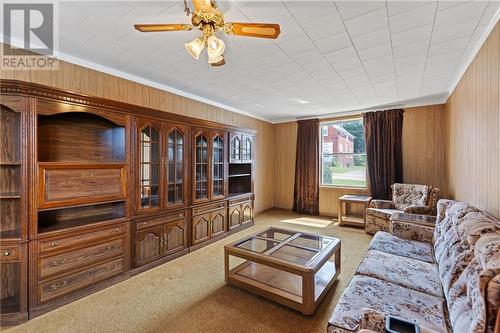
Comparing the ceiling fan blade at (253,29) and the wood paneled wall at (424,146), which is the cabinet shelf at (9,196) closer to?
the ceiling fan blade at (253,29)

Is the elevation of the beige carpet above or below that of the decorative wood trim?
below

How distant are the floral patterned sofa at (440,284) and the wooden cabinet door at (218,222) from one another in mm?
2426

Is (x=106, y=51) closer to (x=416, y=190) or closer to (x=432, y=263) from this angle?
(x=432, y=263)

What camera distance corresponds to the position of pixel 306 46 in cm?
237

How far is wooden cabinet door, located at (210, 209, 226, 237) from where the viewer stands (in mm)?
3859

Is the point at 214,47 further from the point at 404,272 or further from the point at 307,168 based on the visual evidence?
the point at 307,168

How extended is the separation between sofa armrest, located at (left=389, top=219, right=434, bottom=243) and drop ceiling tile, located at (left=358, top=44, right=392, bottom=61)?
1.99 metres

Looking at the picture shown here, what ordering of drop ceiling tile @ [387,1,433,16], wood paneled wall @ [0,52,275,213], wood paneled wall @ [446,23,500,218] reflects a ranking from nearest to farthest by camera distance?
drop ceiling tile @ [387,1,433,16] < wood paneled wall @ [446,23,500,218] < wood paneled wall @ [0,52,275,213]

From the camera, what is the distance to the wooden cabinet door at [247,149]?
462cm

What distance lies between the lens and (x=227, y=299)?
2299 mm

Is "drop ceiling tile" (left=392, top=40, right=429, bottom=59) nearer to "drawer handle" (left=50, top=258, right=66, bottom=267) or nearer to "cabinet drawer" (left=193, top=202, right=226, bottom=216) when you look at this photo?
"cabinet drawer" (left=193, top=202, right=226, bottom=216)


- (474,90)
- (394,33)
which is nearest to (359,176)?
(474,90)

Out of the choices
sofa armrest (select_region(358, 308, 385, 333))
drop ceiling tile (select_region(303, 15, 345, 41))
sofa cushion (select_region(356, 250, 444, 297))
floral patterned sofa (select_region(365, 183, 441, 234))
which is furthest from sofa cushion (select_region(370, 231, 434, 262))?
drop ceiling tile (select_region(303, 15, 345, 41))

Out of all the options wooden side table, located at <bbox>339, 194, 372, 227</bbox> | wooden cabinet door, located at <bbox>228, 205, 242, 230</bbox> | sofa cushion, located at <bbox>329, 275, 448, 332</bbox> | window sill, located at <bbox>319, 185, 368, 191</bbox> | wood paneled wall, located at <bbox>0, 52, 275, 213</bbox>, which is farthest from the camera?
window sill, located at <bbox>319, 185, 368, 191</bbox>
